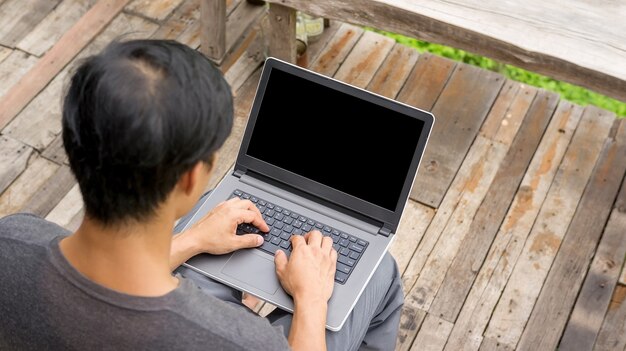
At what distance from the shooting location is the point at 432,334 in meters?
2.79

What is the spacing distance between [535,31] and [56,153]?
180 centimetres

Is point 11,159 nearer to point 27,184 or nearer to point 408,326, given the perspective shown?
point 27,184

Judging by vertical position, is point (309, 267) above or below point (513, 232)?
above

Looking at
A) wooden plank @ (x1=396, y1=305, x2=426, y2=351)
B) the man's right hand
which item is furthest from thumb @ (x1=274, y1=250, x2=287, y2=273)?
wooden plank @ (x1=396, y1=305, x2=426, y2=351)

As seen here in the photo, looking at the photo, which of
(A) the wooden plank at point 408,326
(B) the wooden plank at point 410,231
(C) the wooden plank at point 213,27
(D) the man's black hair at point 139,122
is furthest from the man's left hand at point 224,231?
(C) the wooden plank at point 213,27

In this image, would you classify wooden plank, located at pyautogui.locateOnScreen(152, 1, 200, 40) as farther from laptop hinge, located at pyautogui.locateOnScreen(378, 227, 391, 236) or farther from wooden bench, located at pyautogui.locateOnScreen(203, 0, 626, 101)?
laptop hinge, located at pyautogui.locateOnScreen(378, 227, 391, 236)

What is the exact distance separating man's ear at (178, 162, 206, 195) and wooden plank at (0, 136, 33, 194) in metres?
1.88

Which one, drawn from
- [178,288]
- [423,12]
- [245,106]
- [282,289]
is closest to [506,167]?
[423,12]

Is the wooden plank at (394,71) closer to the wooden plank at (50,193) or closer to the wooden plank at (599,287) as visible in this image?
the wooden plank at (599,287)

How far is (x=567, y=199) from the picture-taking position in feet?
10.3

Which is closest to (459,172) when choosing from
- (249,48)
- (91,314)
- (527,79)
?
(527,79)

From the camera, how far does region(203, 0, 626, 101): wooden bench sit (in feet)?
8.30

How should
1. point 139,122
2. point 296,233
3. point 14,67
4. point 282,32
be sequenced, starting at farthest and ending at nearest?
point 14,67, point 282,32, point 296,233, point 139,122

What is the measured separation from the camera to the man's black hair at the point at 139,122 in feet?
4.35
